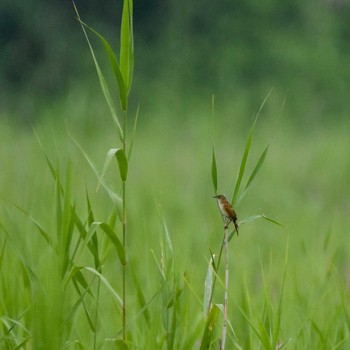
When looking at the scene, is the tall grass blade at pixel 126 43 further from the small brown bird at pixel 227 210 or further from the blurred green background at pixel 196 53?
the blurred green background at pixel 196 53

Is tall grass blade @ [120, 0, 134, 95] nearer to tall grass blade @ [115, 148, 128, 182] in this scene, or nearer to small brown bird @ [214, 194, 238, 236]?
tall grass blade @ [115, 148, 128, 182]

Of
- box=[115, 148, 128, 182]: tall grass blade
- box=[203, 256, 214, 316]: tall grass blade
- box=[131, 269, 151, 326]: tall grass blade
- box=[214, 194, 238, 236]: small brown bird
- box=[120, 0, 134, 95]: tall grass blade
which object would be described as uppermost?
box=[120, 0, 134, 95]: tall grass blade

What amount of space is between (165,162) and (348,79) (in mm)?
1496

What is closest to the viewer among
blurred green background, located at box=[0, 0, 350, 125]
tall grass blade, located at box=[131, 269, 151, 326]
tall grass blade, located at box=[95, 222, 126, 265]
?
tall grass blade, located at box=[95, 222, 126, 265]

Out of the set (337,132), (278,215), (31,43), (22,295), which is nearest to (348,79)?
(337,132)

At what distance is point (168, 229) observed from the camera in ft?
9.41

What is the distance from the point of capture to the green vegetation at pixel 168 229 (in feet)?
4.91

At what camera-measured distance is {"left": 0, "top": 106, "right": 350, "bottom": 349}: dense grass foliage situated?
1.55 meters

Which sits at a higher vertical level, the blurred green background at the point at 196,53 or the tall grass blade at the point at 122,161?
the tall grass blade at the point at 122,161

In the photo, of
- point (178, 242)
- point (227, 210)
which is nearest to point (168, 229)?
point (178, 242)

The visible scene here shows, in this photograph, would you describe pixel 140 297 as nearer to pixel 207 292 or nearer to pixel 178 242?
pixel 207 292

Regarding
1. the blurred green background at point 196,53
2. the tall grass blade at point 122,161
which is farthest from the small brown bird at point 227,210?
the blurred green background at point 196,53

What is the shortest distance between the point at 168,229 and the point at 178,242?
335mm

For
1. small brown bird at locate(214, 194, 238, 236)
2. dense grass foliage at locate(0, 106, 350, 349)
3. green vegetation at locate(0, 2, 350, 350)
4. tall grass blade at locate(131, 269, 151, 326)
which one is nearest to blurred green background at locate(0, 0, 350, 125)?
green vegetation at locate(0, 2, 350, 350)
